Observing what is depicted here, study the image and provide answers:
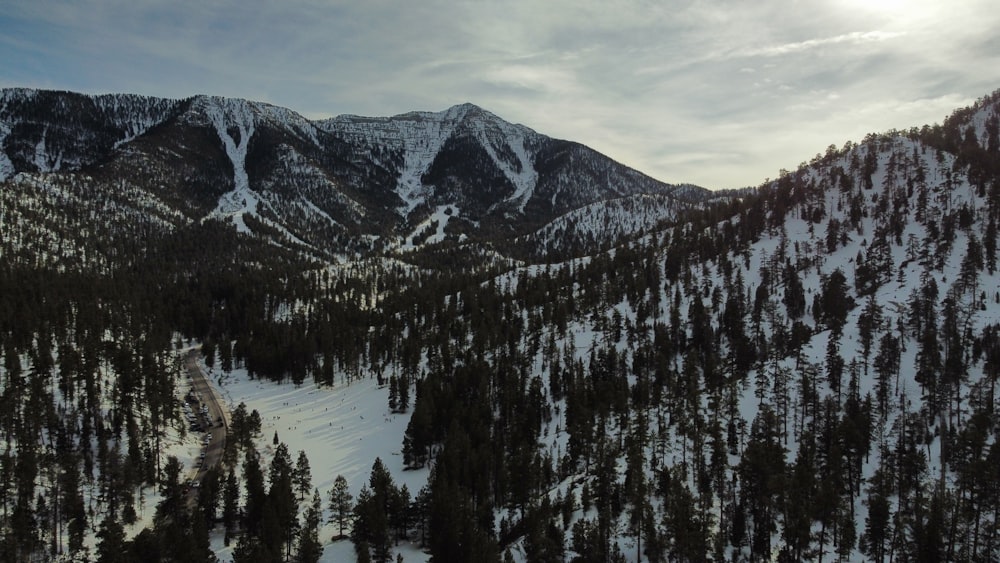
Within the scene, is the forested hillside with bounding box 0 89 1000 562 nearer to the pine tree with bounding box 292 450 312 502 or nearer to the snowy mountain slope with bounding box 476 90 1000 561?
the snowy mountain slope with bounding box 476 90 1000 561

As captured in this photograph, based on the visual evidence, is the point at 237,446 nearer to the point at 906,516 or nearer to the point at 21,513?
the point at 21,513

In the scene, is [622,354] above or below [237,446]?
above

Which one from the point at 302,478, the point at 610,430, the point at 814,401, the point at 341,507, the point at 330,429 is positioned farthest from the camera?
the point at 330,429

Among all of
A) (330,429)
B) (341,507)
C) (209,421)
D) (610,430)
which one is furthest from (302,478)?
(610,430)

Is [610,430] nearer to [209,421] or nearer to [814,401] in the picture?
[814,401]

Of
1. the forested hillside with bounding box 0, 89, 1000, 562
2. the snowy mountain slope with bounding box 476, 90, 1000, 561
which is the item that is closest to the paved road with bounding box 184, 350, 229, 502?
the forested hillside with bounding box 0, 89, 1000, 562

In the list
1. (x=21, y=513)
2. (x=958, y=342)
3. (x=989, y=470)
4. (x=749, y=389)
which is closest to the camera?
(x=989, y=470)

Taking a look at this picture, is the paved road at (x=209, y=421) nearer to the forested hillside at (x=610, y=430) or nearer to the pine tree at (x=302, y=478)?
the forested hillside at (x=610, y=430)

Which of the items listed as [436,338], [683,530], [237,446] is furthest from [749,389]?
[237,446]

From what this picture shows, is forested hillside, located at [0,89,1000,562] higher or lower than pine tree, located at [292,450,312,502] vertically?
higher
